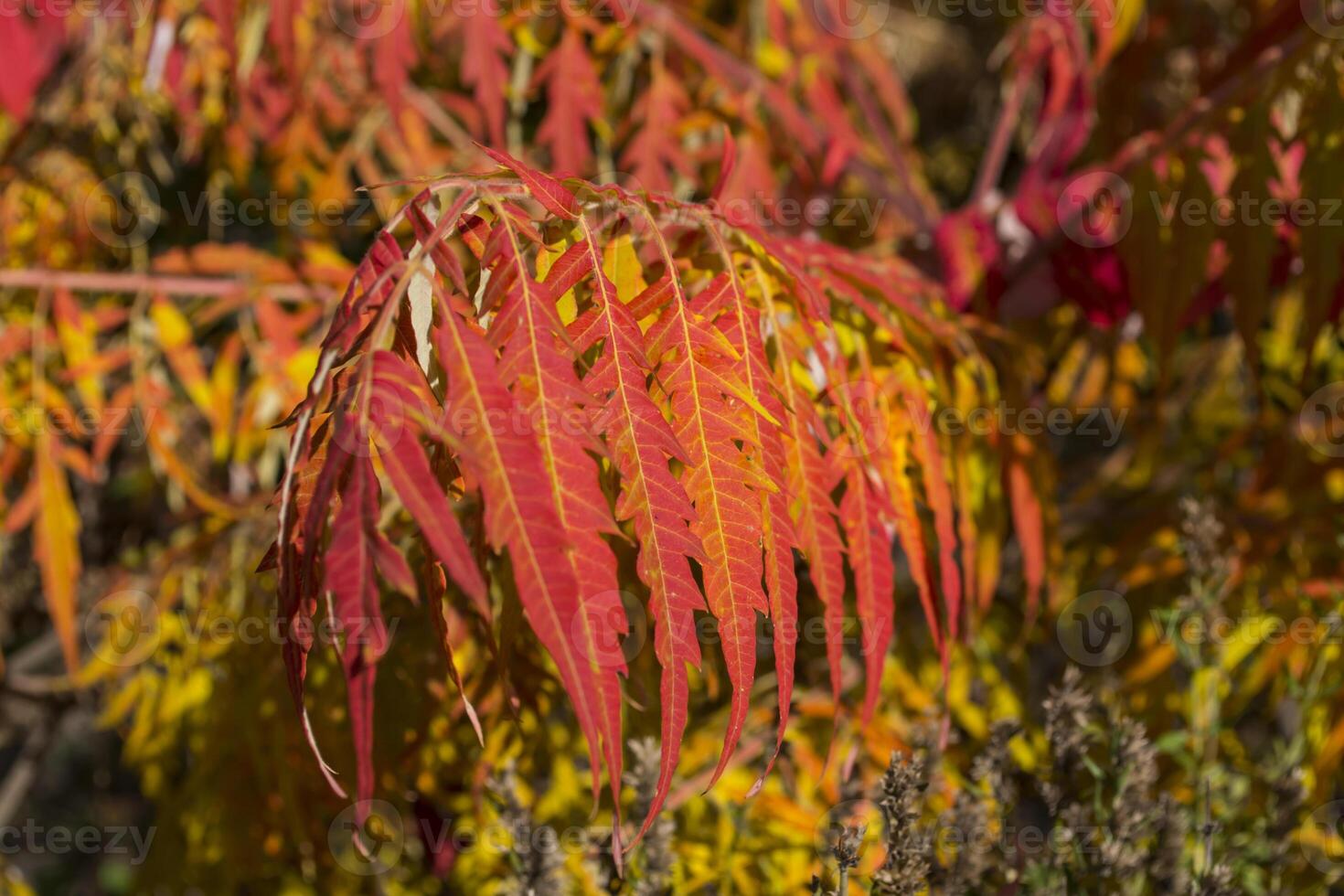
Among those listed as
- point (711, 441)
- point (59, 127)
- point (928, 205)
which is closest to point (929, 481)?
point (711, 441)

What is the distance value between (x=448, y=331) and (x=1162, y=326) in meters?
0.68

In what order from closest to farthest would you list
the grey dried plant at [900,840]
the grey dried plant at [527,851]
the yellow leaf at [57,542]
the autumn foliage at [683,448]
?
the autumn foliage at [683,448] < the grey dried plant at [900,840] < the grey dried plant at [527,851] < the yellow leaf at [57,542]

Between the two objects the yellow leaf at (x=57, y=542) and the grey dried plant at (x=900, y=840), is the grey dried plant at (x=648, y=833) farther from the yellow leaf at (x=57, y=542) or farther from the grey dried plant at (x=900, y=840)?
the yellow leaf at (x=57, y=542)

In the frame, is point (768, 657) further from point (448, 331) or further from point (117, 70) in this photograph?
point (117, 70)

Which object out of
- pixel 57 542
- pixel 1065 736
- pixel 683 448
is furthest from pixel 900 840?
pixel 57 542

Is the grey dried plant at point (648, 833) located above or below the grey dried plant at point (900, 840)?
below

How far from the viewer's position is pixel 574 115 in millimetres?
1281

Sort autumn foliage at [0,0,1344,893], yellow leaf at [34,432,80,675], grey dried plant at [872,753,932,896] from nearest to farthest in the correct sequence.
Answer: autumn foliage at [0,0,1344,893], grey dried plant at [872,753,932,896], yellow leaf at [34,432,80,675]

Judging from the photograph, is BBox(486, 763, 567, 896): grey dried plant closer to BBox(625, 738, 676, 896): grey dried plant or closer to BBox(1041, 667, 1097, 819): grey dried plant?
BBox(625, 738, 676, 896): grey dried plant

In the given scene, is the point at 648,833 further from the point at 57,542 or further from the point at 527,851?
the point at 57,542

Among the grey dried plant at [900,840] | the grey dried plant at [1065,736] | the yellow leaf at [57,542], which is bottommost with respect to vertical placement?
the yellow leaf at [57,542]

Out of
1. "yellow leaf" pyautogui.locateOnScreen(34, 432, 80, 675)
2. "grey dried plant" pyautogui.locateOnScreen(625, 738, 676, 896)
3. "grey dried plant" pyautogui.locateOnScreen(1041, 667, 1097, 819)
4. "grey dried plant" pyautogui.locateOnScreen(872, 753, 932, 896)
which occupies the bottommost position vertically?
"yellow leaf" pyautogui.locateOnScreen(34, 432, 80, 675)

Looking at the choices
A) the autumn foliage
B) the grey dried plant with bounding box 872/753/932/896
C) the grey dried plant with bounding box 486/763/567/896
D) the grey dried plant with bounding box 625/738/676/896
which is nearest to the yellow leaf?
the autumn foliage

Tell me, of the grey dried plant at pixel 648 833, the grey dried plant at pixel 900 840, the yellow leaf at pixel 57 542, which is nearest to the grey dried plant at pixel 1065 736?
the grey dried plant at pixel 900 840
